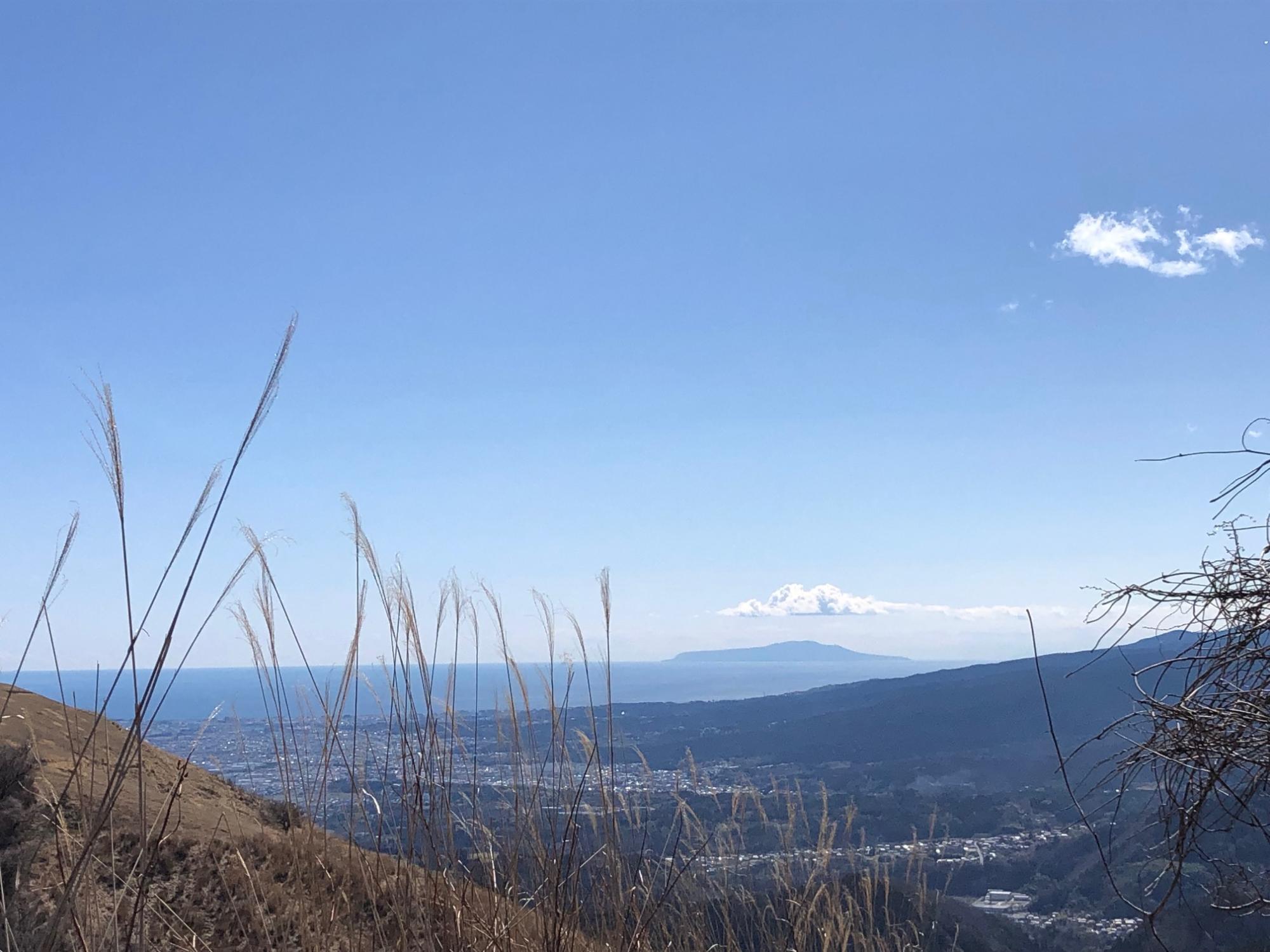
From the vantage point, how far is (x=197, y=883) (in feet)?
14.6

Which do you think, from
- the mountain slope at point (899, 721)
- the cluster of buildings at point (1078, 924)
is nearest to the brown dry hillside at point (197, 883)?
the cluster of buildings at point (1078, 924)

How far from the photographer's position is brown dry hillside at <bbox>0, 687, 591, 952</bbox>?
1649mm

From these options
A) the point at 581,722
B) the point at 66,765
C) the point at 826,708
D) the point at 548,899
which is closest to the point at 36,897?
the point at 66,765

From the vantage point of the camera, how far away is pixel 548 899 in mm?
2094

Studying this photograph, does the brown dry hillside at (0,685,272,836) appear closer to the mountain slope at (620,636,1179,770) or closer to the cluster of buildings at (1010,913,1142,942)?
the cluster of buildings at (1010,913,1142,942)

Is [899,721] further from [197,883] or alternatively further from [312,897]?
[312,897]

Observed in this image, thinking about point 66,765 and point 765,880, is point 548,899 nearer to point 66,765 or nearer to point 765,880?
point 765,880

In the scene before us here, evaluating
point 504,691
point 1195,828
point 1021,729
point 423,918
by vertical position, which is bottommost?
point 1021,729

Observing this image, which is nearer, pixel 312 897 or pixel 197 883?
pixel 312 897

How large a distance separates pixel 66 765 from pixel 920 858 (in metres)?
5.11

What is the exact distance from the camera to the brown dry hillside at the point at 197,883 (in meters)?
1.65

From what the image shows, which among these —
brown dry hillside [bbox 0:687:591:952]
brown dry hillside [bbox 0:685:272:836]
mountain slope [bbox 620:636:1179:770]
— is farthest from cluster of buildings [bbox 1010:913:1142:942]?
brown dry hillside [bbox 0:687:591:952]

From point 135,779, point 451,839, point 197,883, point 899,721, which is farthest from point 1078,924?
point 899,721

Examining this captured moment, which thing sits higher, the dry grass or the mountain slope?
the dry grass
